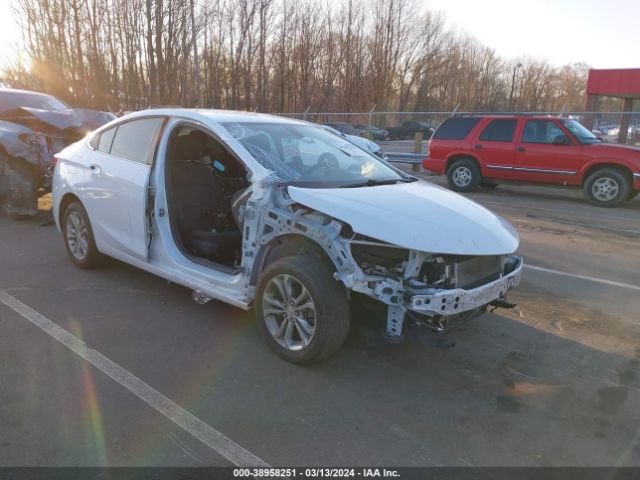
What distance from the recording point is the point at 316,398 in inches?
124

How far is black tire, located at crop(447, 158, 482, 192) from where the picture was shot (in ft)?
40.9

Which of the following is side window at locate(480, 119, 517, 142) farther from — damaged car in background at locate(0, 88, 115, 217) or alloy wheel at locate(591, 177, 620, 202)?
damaged car in background at locate(0, 88, 115, 217)

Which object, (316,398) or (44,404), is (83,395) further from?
(316,398)

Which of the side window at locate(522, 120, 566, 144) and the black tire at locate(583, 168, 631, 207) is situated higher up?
the side window at locate(522, 120, 566, 144)

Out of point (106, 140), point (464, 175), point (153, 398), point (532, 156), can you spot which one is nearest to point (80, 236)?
point (106, 140)

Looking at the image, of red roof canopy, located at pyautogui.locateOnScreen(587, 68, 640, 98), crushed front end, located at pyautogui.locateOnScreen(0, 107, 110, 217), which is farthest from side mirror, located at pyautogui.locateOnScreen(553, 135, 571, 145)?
red roof canopy, located at pyautogui.locateOnScreen(587, 68, 640, 98)

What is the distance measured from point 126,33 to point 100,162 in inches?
1244

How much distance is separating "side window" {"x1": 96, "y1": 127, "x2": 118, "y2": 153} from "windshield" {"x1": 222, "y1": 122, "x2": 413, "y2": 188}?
1.61 m

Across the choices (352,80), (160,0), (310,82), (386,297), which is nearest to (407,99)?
(352,80)

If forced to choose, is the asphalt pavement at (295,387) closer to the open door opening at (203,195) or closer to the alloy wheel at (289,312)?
the alloy wheel at (289,312)

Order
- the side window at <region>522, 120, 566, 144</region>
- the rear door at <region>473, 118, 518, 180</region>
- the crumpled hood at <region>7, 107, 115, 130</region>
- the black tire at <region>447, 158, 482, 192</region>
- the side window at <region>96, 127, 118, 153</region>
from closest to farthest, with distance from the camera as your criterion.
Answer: the side window at <region>96, 127, 118, 153</region> → the crumpled hood at <region>7, 107, 115, 130</region> → the side window at <region>522, 120, 566, 144</region> → the rear door at <region>473, 118, 518, 180</region> → the black tire at <region>447, 158, 482, 192</region>

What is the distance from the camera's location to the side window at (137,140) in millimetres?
4547

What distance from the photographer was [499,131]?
12078mm

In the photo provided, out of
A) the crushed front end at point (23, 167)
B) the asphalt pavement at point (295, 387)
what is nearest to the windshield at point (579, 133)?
the asphalt pavement at point (295, 387)
